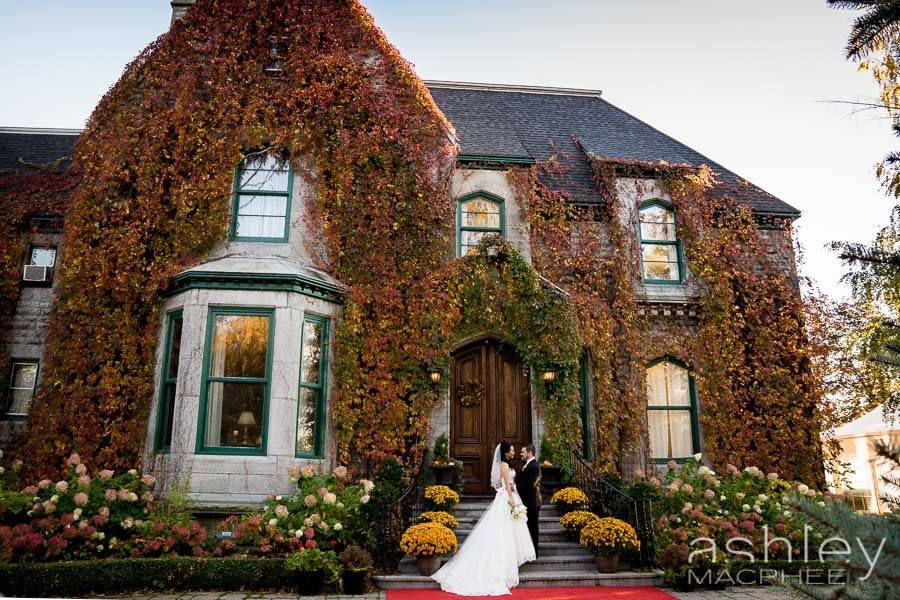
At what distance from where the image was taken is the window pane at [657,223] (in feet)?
44.5

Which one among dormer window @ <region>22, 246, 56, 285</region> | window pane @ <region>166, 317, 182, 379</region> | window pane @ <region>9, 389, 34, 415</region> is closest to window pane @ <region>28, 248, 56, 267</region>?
dormer window @ <region>22, 246, 56, 285</region>

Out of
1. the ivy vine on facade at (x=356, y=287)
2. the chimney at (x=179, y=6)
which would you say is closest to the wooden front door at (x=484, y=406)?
the ivy vine on facade at (x=356, y=287)

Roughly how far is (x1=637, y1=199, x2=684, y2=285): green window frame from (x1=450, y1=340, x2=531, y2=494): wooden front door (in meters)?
3.76

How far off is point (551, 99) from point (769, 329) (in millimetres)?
8998

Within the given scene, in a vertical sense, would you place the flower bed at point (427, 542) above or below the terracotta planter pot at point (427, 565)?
above

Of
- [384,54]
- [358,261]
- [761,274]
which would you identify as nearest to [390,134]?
[384,54]

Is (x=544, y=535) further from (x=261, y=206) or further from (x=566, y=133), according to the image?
(x=566, y=133)

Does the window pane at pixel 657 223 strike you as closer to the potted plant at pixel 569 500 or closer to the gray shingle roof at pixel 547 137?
the gray shingle roof at pixel 547 137

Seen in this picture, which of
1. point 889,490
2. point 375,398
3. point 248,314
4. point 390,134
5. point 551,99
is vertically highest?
point 551,99

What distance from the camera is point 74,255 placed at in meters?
11.0

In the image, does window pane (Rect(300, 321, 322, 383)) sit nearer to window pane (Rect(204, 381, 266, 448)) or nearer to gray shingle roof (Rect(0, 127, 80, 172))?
window pane (Rect(204, 381, 266, 448))

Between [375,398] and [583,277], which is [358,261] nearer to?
[375,398]

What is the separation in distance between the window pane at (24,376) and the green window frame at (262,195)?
16.1 feet

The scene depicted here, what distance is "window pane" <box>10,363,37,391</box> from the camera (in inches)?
470
